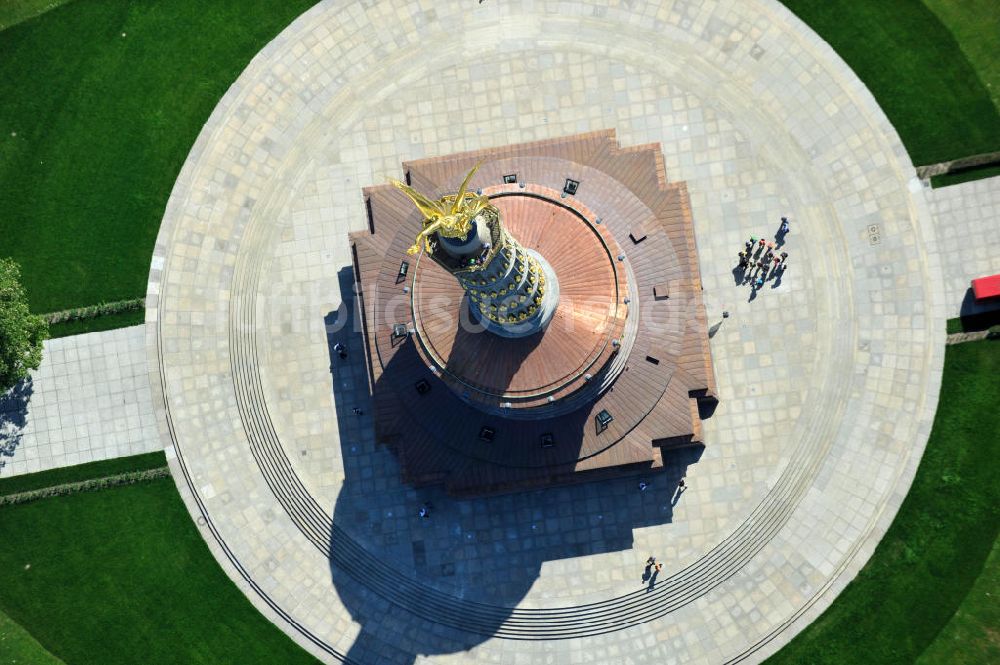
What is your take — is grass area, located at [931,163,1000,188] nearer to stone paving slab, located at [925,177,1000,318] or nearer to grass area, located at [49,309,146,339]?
stone paving slab, located at [925,177,1000,318]

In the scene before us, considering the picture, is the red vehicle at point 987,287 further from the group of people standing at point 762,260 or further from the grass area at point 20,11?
the grass area at point 20,11

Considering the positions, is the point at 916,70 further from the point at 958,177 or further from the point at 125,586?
the point at 125,586

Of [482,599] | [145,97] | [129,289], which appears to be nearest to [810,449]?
[482,599]

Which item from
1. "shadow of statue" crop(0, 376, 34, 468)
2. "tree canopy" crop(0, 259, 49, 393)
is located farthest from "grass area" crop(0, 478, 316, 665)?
"tree canopy" crop(0, 259, 49, 393)

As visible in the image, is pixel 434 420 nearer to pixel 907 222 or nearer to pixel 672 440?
pixel 672 440

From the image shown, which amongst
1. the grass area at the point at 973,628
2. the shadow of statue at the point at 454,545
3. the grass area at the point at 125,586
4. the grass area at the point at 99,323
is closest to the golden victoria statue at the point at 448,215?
the shadow of statue at the point at 454,545
